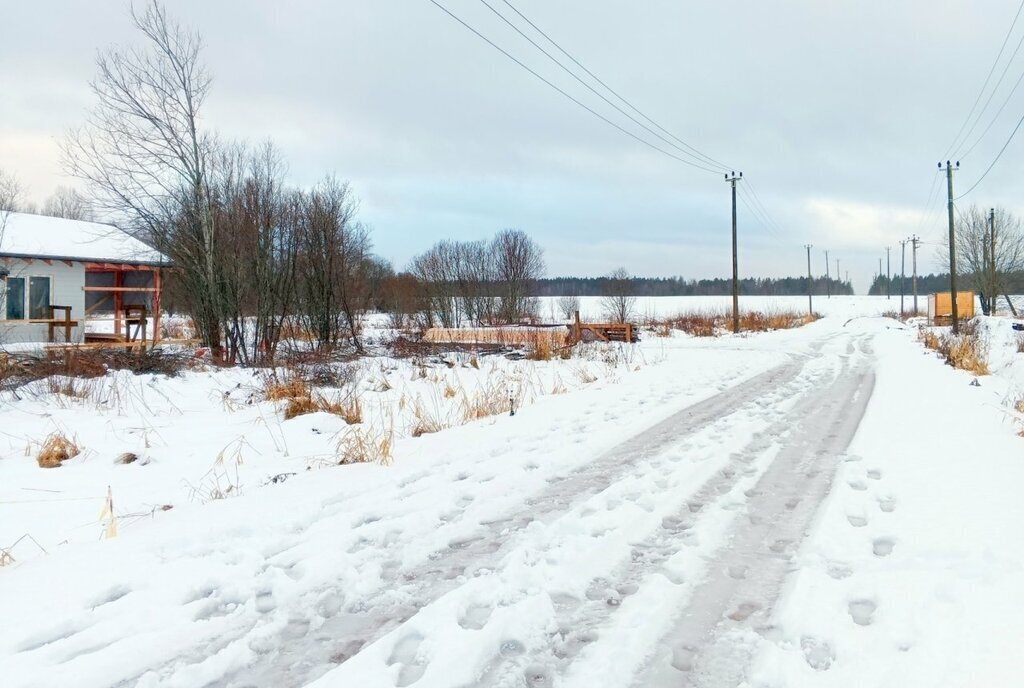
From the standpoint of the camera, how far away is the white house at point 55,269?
1855cm

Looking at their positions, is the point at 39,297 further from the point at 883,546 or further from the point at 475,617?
the point at 883,546

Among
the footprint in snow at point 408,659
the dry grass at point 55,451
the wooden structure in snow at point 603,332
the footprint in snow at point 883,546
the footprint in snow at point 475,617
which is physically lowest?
the footprint in snow at point 408,659

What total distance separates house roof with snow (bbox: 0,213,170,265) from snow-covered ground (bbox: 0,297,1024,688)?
46.5 ft

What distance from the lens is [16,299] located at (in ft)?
63.0

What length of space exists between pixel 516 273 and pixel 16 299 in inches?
861

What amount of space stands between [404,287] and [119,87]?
18.4 meters

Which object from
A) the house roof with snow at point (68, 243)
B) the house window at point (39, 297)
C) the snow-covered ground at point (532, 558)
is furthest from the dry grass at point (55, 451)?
the house window at point (39, 297)

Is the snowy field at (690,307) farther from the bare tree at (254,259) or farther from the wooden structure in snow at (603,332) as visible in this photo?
the bare tree at (254,259)

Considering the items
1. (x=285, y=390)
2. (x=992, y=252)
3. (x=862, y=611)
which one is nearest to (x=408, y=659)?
(x=862, y=611)

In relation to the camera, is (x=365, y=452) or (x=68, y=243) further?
(x=68, y=243)

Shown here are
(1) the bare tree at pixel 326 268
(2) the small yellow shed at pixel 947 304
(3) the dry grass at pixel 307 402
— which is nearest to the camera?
(3) the dry grass at pixel 307 402

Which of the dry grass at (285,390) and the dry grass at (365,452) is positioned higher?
the dry grass at (285,390)

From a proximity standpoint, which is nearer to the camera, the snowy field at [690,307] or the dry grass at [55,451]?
the dry grass at [55,451]

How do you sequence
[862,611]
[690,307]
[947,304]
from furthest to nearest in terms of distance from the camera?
[690,307], [947,304], [862,611]
